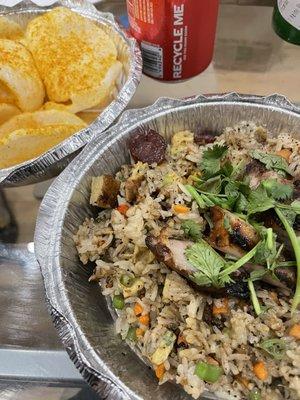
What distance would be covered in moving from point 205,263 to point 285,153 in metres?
0.45

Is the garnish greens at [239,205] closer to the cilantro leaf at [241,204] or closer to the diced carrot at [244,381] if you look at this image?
the cilantro leaf at [241,204]

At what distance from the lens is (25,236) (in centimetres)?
161

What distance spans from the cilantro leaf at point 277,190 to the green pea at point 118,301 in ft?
1.45

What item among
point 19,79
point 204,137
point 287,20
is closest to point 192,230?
point 204,137

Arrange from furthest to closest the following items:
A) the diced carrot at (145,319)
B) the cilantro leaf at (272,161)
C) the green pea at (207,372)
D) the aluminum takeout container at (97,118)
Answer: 1. the aluminum takeout container at (97,118)
2. the cilantro leaf at (272,161)
3. the diced carrot at (145,319)
4. the green pea at (207,372)

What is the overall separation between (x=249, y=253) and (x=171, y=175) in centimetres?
32

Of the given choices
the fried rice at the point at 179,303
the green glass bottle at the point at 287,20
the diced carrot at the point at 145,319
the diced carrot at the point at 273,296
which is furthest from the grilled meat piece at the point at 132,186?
the green glass bottle at the point at 287,20

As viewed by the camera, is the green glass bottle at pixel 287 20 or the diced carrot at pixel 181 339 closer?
the diced carrot at pixel 181 339

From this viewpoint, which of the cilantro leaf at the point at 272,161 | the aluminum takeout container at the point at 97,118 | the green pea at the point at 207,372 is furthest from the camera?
the aluminum takeout container at the point at 97,118

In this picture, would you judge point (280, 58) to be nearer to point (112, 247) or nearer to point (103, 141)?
point (103, 141)

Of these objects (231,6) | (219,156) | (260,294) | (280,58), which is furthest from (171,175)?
(231,6)

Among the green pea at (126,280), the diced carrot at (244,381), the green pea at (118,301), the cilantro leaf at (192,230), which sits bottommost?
the diced carrot at (244,381)

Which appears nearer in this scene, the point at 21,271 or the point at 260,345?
the point at 260,345

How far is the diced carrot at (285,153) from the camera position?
130cm
